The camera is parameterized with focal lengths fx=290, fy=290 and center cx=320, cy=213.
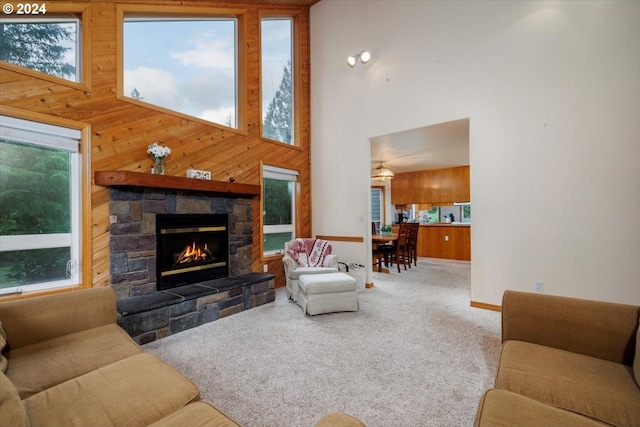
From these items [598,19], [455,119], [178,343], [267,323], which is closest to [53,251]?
[178,343]

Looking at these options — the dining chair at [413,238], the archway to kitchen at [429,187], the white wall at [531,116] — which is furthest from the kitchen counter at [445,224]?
the white wall at [531,116]

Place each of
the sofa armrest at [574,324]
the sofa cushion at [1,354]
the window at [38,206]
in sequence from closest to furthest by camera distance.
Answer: the sofa cushion at [1,354]
the sofa armrest at [574,324]
the window at [38,206]

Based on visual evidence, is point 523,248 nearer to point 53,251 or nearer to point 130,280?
point 130,280

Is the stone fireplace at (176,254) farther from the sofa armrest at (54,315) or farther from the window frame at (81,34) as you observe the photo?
the window frame at (81,34)

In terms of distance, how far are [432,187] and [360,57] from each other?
436cm

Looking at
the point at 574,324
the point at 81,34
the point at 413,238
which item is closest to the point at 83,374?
the point at 574,324

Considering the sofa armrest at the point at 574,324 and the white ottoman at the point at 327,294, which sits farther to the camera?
the white ottoman at the point at 327,294

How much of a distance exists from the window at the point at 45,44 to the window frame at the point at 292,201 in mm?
2395

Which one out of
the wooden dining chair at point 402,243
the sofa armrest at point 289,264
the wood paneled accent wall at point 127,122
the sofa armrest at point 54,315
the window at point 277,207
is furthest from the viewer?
the wooden dining chair at point 402,243

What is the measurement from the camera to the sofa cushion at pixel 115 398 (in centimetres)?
110

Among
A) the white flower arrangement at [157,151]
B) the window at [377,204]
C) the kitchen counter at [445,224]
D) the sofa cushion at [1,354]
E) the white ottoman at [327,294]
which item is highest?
the white flower arrangement at [157,151]

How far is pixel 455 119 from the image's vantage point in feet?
12.5

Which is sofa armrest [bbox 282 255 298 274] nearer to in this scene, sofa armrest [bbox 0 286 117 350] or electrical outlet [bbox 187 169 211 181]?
electrical outlet [bbox 187 169 211 181]

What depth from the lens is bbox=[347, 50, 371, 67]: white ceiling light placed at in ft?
14.4
